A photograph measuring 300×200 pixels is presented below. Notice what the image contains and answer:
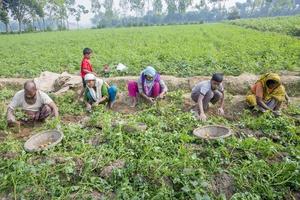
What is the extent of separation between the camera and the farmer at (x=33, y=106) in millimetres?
5324

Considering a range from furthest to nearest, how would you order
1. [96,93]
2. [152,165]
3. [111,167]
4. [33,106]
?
1. [96,93]
2. [33,106]
3. [111,167]
4. [152,165]

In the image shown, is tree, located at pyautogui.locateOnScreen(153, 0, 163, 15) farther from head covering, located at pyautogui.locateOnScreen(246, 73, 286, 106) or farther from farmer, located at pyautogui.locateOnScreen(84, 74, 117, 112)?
Answer: head covering, located at pyautogui.locateOnScreen(246, 73, 286, 106)

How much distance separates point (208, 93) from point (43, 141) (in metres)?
2.97

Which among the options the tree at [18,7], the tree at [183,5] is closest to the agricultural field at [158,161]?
the tree at [18,7]

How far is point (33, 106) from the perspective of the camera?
5.56 m

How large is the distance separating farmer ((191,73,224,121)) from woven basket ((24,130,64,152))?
236 centimetres

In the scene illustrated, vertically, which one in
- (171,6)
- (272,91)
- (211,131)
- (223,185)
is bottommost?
(223,185)

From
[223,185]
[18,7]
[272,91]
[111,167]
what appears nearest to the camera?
[223,185]

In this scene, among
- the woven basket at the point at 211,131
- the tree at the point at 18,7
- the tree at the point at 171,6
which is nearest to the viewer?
the woven basket at the point at 211,131

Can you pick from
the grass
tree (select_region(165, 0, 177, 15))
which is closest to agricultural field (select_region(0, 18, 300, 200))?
the grass

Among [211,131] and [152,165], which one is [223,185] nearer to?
[152,165]

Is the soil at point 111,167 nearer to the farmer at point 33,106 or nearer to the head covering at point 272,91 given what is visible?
the farmer at point 33,106

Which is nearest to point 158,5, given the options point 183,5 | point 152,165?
point 183,5

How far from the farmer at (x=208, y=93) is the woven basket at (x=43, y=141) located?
236cm
